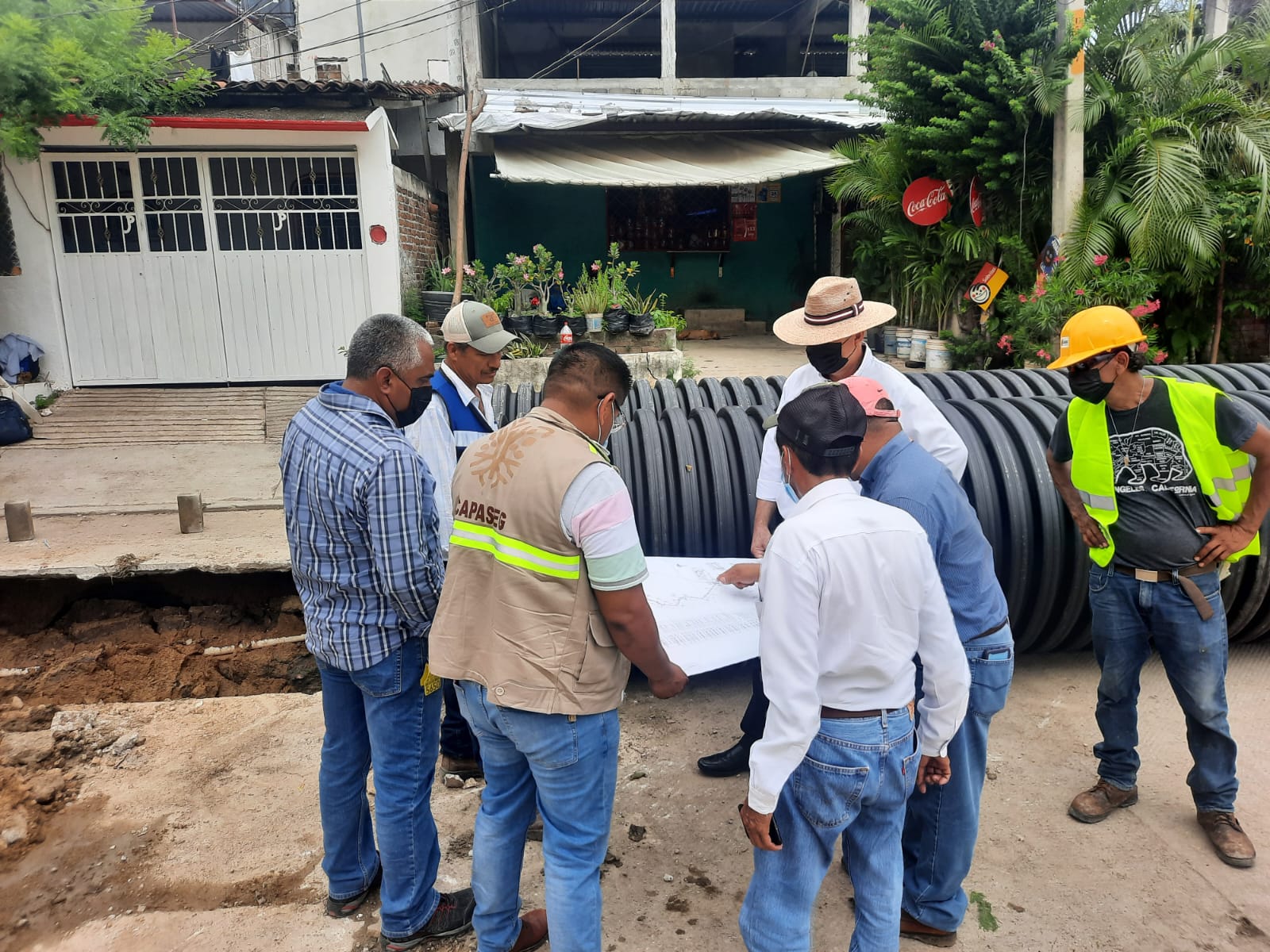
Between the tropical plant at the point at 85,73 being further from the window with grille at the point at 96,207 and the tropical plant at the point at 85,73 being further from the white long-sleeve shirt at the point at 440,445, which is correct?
the white long-sleeve shirt at the point at 440,445

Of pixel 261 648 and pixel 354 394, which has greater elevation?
pixel 354 394

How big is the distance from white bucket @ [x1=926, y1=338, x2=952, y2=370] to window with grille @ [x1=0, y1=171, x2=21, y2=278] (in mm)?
10346

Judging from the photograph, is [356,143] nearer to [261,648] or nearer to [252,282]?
[252,282]

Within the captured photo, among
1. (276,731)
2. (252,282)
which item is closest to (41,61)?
(252,282)

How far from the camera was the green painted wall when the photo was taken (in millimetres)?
14422

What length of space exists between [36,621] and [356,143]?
6.17 m

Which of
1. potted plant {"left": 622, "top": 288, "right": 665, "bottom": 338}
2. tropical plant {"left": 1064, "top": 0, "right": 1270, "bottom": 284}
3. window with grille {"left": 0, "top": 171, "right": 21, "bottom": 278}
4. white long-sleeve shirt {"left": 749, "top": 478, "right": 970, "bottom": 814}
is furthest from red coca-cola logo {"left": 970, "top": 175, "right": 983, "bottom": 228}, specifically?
window with grille {"left": 0, "top": 171, "right": 21, "bottom": 278}

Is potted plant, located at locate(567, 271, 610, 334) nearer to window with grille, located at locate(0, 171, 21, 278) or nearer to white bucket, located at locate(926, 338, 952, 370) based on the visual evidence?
white bucket, located at locate(926, 338, 952, 370)

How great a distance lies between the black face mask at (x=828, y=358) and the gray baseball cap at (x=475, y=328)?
1107 millimetres

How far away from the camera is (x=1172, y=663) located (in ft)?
9.78

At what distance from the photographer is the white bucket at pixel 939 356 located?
10.6m

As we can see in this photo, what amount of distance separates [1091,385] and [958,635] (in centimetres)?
117

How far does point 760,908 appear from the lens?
6.82 ft

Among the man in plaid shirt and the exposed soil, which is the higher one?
the man in plaid shirt
